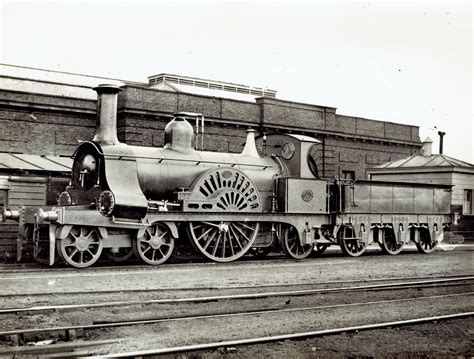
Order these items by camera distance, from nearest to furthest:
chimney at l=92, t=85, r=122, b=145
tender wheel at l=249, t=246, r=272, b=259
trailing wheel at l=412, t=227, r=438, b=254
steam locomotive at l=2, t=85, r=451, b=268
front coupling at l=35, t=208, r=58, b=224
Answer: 1. front coupling at l=35, t=208, r=58, b=224
2. steam locomotive at l=2, t=85, r=451, b=268
3. chimney at l=92, t=85, r=122, b=145
4. tender wheel at l=249, t=246, r=272, b=259
5. trailing wheel at l=412, t=227, r=438, b=254

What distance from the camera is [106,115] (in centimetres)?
1332

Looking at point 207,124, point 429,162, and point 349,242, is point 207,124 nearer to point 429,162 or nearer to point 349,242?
point 349,242

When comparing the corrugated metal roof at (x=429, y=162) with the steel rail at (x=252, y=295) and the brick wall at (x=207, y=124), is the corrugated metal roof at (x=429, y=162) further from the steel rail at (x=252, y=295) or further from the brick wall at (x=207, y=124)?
the steel rail at (x=252, y=295)

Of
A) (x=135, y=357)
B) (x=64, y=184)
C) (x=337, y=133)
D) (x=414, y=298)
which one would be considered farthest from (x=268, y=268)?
(x=337, y=133)

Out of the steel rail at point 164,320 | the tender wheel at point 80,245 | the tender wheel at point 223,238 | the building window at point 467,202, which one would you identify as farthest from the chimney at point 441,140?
the steel rail at point 164,320

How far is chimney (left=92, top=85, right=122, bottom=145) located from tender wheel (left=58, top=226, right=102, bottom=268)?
2.03 meters

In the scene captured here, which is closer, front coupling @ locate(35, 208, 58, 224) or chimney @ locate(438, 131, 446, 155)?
front coupling @ locate(35, 208, 58, 224)

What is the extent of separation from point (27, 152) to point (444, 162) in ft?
54.5

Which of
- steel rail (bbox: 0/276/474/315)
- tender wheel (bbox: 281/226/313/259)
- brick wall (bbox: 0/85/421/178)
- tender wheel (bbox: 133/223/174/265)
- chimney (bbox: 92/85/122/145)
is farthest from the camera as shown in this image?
brick wall (bbox: 0/85/421/178)

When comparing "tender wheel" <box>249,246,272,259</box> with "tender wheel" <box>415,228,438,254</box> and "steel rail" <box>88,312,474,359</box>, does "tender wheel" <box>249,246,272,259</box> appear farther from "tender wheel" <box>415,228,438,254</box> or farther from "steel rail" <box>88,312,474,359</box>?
"steel rail" <box>88,312,474,359</box>

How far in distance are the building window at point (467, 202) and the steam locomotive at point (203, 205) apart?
833 centimetres

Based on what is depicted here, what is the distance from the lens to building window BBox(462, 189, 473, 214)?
25.7m

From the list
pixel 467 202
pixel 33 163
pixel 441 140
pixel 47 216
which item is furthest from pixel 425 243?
pixel 441 140

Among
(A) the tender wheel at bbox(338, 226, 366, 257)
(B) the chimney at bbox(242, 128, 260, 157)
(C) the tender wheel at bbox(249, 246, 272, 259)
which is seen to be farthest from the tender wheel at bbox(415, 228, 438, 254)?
(B) the chimney at bbox(242, 128, 260, 157)
